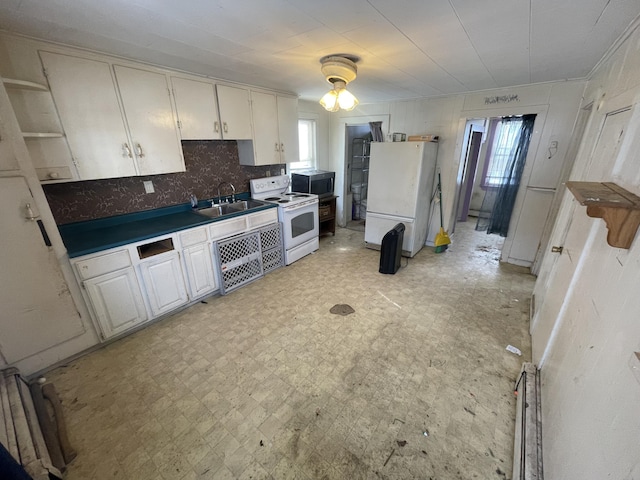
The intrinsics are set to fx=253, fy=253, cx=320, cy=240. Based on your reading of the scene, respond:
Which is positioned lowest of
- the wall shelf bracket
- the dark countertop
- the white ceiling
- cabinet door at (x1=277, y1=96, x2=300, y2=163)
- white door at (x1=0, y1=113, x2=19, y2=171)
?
the dark countertop

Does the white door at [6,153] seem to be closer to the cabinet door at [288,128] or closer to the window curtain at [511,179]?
the cabinet door at [288,128]

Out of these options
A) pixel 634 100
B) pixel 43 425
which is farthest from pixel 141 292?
pixel 634 100

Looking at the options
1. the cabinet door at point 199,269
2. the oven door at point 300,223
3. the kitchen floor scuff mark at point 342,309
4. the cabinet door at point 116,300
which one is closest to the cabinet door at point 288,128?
the oven door at point 300,223

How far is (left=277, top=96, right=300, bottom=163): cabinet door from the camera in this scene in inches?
141

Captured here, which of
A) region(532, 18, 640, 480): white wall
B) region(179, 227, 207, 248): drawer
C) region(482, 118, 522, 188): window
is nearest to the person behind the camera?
region(532, 18, 640, 480): white wall

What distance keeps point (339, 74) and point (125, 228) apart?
2.44 m

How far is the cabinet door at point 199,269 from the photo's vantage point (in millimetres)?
2615

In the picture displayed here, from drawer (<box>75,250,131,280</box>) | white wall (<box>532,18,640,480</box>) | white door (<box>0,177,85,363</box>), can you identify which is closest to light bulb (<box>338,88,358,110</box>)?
white wall (<box>532,18,640,480</box>)

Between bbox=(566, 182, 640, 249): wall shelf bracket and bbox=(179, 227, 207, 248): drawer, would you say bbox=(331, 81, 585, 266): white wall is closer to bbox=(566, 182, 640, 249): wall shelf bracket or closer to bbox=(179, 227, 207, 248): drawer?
bbox=(566, 182, 640, 249): wall shelf bracket

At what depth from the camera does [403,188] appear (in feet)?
11.8

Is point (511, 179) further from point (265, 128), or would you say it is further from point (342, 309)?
point (265, 128)

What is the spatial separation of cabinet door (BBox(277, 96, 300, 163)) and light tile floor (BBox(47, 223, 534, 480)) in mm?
2070

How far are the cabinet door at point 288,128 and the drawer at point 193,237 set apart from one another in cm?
168

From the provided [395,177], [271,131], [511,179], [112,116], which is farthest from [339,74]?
[511,179]
